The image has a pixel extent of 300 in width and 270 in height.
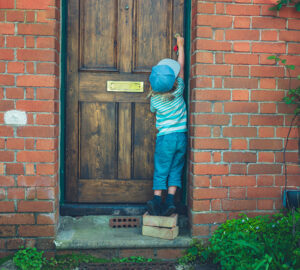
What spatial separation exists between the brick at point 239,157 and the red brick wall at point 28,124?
1.53m

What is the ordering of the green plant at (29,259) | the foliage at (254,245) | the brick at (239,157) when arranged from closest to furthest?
the foliage at (254,245) < the green plant at (29,259) < the brick at (239,157)

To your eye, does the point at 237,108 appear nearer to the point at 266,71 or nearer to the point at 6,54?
the point at 266,71

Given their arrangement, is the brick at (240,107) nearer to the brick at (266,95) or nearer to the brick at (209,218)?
the brick at (266,95)

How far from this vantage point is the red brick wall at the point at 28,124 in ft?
8.58

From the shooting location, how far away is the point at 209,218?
9.04 ft

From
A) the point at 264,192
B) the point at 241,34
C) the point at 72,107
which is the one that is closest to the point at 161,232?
the point at 264,192

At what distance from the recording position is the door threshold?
105 inches

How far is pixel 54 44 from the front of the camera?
265 centimetres

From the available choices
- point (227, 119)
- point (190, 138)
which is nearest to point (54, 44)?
point (190, 138)

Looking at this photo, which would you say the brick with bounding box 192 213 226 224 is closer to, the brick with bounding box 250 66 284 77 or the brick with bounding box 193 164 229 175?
the brick with bounding box 193 164 229 175

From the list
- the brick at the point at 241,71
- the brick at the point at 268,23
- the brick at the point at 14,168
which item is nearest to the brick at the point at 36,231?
the brick at the point at 14,168

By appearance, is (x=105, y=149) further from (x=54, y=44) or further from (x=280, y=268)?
(x=280, y=268)

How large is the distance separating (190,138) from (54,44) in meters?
1.47

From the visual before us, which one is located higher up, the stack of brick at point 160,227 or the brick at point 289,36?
the brick at point 289,36
